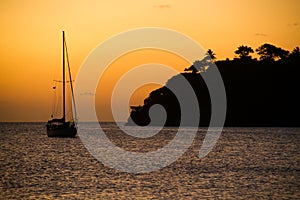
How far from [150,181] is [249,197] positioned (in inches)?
482

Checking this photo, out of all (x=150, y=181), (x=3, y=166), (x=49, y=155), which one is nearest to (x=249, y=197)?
(x=150, y=181)

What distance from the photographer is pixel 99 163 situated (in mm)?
73750

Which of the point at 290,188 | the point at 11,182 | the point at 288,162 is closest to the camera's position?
the point at 290,188

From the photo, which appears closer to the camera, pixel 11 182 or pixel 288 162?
pixel 11 182

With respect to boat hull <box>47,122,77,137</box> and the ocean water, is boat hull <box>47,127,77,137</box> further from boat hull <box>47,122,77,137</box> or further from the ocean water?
the ocean water

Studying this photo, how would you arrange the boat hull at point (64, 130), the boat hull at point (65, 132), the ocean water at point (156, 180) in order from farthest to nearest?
1. the boat hull at point (65, 132)
2. the boat hull at point (64, 130)
3. the ocean water at point (156, 180)

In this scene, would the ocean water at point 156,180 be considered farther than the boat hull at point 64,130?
No

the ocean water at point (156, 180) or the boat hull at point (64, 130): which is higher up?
the boat hull at point (64, 130)

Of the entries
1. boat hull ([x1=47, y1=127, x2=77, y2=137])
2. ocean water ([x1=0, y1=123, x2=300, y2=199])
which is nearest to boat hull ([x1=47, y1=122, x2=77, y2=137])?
boat hull ([x1=47, y1=127, x2=77, y2=137])

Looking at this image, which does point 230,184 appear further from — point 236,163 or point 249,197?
point 236,163

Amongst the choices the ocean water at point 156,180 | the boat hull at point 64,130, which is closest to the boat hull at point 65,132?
the boat hull at point 64,130

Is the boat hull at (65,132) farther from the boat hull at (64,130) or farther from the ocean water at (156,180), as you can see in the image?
the ocean water at (156,180)

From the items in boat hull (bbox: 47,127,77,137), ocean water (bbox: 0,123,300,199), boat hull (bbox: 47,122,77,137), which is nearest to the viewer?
ocean water (bbox: 0,123,300,199)

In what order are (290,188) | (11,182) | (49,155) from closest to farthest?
(290,188)
(11,182)
(49,155)
